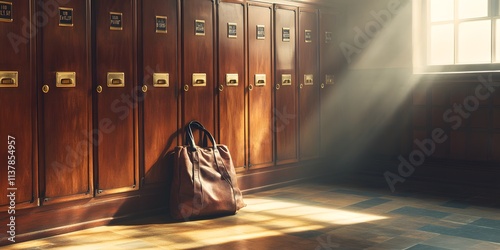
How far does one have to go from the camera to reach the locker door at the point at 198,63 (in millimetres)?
4750

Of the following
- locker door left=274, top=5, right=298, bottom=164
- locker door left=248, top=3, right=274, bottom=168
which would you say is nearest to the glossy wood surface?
locker door left=274, top=5, right=298, bottom=164

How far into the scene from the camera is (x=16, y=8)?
145 inches

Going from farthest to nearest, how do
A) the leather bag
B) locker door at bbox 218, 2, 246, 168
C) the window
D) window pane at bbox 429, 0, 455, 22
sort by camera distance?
window pane at bbox 429, 0, 455, 22, the window, locker door at bbox 218, 2, 246, 168, the leather bag

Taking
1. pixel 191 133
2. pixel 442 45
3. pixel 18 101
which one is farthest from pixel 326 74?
pixel 18 101

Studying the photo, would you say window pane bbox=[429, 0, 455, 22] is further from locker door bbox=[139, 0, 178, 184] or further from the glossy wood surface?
locker door bbox=[139, 0, 178, 184]

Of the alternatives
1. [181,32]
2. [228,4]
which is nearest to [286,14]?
[228,4]

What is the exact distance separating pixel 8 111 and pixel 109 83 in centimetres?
80

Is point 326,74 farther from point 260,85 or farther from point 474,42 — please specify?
point 474,42

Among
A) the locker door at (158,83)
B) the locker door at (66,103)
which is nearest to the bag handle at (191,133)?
the locker door at (158,83)

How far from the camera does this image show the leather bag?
14.4 ft

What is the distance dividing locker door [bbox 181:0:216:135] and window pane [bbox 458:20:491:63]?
2587 millimetres

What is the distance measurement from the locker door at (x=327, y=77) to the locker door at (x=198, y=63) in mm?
1608

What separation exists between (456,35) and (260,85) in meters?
2.10

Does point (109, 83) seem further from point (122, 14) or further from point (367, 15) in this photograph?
point (367, 15)
